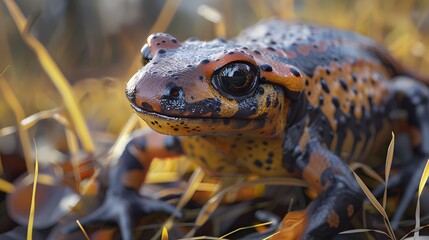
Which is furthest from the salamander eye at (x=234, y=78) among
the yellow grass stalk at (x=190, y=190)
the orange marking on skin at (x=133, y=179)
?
the orange marking on skin at (x=133, y=179)

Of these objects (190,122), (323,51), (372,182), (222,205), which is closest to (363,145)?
(372,182)

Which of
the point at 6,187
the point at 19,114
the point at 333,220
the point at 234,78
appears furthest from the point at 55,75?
the point at 333,220

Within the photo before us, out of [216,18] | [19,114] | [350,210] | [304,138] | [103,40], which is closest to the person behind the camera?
[350,210]

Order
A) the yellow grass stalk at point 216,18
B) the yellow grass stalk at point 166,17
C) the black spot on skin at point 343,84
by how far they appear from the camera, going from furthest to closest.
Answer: the yellow grass stalk at point 166,17, the yellow grass stalk at point 216,18, the black spot on skin at point 343,84

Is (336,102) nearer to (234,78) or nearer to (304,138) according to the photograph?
(304,138)

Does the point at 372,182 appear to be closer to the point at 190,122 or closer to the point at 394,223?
the point at 394,223

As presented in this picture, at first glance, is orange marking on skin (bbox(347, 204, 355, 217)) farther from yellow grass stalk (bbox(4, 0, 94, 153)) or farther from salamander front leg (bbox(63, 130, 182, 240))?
yellow grass stalk (bbox(4, 0, 94, 153))

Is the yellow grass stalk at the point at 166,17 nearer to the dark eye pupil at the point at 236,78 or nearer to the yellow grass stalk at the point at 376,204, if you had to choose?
the dark eye pupil at the point at 236,78
